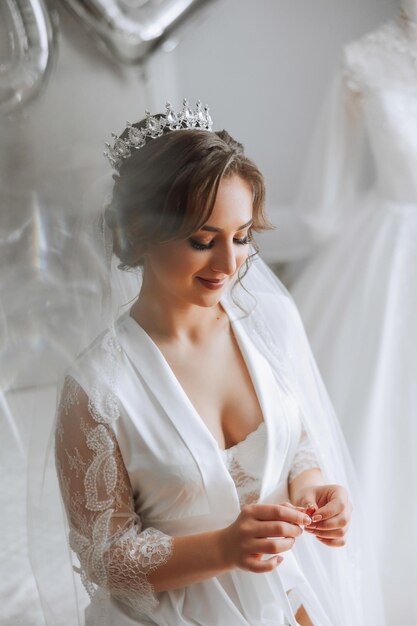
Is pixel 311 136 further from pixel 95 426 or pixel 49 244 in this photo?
pixel 95 426

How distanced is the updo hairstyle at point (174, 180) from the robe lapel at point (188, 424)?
0.10 m

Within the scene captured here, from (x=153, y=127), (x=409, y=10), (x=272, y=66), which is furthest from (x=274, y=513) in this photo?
(x=409, y=10)

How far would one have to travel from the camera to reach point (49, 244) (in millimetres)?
837

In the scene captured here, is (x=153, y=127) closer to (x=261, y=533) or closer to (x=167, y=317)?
(x=167, y=317)

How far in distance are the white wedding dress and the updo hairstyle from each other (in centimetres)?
51

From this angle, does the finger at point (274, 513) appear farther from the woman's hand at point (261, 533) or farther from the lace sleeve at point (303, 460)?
the lace sleeve at point (303, 460)

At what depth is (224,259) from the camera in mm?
708

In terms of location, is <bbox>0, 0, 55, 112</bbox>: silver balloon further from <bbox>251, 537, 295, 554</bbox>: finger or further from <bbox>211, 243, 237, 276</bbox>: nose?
<bbox>251, 537, 295, 554</bbox>: finger

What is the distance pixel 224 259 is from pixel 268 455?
203 millimetres

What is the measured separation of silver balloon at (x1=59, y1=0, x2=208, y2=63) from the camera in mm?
835

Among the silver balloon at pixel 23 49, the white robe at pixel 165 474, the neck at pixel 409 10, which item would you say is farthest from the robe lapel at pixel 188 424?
the neck at pixel 409 10

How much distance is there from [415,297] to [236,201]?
23.5 inches

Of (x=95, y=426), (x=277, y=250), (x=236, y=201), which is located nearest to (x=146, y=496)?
(x=95, y=426)

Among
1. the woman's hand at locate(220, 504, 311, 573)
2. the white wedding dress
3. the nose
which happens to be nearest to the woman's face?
the nose
